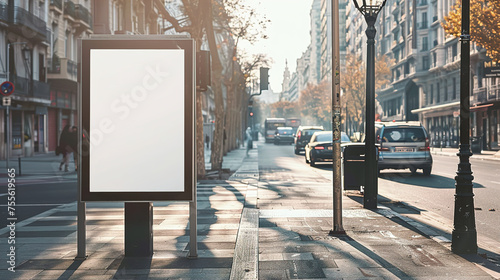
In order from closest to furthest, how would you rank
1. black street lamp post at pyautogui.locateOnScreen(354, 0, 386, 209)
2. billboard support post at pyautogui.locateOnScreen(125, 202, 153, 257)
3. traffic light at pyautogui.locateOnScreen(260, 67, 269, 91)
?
billboard support post at pyautogui.locateOnScreen(125, 202, 153, 257) < black street lamp post at pyautogui.locateOnScreen(354, 0, 386, 209) < traffic light at pyautogui.locateOnScreen(260, 67, 269, 91)

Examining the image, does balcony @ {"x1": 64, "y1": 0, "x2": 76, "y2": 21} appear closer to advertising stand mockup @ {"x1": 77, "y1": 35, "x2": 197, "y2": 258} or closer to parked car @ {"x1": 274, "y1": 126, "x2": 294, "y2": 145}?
parked car @ {"x1": 274, "y1": 126, "x2": 294, "y2": 145}

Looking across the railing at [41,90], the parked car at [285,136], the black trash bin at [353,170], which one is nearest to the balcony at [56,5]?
the railing at [41,90]

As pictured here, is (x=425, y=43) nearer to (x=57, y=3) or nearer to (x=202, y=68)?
(x=57, y=3)

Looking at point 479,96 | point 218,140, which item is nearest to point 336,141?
point 218,140

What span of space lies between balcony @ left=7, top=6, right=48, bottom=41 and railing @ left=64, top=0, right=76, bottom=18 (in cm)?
364

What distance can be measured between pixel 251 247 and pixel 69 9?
1358 inches

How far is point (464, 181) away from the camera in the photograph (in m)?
6.52

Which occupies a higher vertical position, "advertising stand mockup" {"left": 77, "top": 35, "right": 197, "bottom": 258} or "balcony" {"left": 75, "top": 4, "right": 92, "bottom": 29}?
"balcony" {"left": 75, "top": 4, "right": 92, "bottom": 29}

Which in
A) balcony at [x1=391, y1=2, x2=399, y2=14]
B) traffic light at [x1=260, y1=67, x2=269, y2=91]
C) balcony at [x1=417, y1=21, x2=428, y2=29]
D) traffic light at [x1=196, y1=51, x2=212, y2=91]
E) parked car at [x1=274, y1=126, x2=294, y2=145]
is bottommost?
parked car at [x1=274, y1=126, x2=294, y2=145]

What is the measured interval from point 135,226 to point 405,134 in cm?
1404

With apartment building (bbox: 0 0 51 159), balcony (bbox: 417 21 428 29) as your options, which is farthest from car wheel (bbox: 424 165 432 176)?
balcony (bbox: 417 21 428 29)

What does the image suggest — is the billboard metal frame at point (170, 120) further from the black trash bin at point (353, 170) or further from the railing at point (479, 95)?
the railing at point (479, 95)

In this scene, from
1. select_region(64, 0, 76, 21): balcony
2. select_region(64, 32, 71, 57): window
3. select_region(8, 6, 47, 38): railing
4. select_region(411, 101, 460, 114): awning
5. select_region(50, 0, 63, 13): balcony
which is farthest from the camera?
select_region(411, 101, 460, 114): awning

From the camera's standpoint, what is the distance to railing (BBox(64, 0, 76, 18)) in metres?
37.3
